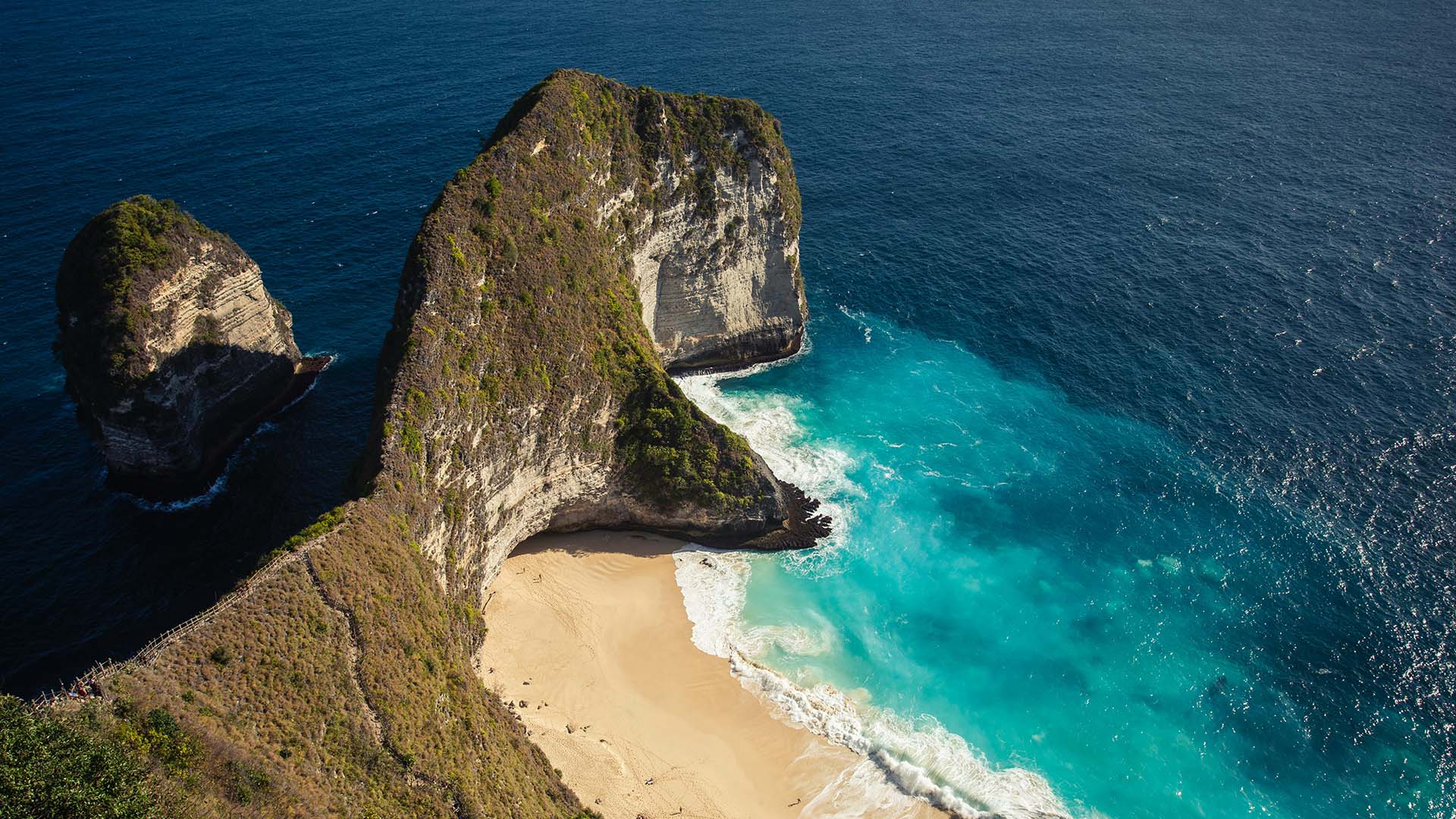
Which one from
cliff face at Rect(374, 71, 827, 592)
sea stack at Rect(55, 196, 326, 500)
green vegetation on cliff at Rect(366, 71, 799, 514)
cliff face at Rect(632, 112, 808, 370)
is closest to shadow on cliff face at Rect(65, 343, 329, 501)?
sea stack at Rect(55, 196, 326, 500)

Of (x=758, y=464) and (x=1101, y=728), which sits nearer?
(x=1101, y=728)

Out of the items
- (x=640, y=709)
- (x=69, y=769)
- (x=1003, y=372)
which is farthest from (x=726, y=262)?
(x=69, y=769)

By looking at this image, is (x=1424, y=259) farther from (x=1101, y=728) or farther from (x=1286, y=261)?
(x=1101, y=728)

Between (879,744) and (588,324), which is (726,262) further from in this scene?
(879,744)

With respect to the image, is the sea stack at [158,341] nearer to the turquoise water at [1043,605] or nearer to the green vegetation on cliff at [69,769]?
the green vegetation on cliff at [69,769]

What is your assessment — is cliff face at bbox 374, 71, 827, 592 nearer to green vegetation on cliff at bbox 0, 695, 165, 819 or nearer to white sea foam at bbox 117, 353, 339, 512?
green vegetation on cliff at bbox 0, 695, 165, 819

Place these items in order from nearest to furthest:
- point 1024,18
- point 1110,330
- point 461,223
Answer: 1. point 461,223
2. point 1110,330
3. point 1024,18

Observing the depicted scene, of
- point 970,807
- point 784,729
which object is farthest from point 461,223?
point 970,807
